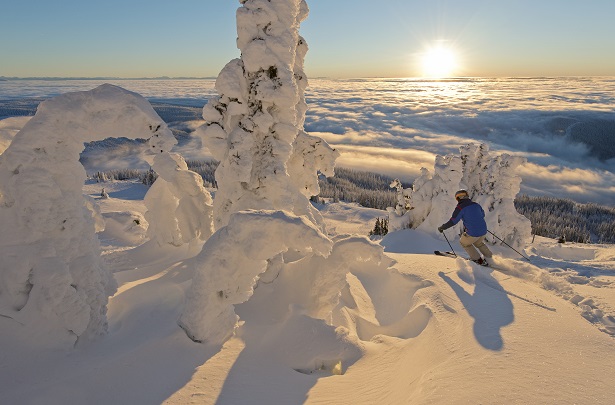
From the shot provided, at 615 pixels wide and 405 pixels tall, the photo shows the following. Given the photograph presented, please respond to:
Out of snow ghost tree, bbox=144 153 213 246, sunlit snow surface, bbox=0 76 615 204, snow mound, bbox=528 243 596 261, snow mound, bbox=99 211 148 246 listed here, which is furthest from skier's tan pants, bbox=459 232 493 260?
sunlit snow surface, bbox=0 76 615 204

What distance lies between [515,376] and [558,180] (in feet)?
344

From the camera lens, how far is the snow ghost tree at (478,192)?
16656 mm

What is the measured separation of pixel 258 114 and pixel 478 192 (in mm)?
15807

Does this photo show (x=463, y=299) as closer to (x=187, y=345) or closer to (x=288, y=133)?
(x=187, y=345)

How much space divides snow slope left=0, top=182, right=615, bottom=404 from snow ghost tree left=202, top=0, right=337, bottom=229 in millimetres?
2323

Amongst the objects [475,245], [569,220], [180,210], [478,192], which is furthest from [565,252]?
[569,220]

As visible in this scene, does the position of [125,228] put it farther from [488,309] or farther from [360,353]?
[488,309]

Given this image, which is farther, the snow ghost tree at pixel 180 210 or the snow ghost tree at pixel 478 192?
the snow ghost tree at pixel 478 192

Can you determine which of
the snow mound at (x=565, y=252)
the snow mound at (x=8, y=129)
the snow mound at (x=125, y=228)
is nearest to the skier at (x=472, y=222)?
the snow mound at (x=8, y=129)

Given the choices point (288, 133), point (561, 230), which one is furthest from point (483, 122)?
point (288, 133)

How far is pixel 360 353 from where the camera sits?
438 cm

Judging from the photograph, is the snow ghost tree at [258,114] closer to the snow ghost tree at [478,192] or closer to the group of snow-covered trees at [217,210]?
the group of snow-covered trees at [217,210]

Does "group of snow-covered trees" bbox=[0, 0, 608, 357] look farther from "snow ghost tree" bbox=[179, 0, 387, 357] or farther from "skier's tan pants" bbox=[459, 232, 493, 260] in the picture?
"skier's tan pants" bbox=[459, 232, 493, 260]

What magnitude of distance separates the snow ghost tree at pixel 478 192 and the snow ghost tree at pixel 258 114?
34.4 ft
